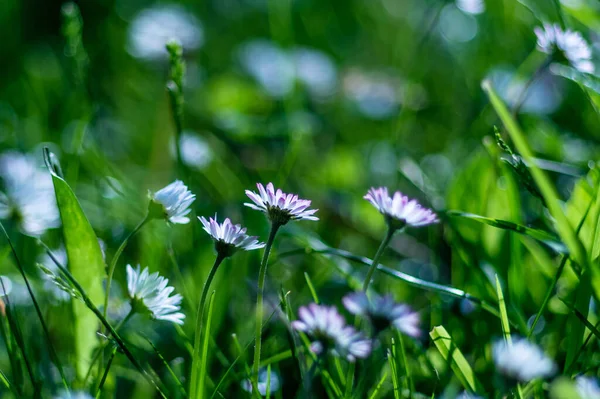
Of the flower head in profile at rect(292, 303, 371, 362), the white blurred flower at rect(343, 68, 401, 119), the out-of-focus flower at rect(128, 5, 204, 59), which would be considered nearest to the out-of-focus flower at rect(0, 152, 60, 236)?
the flower head in profile at rect(292, 303, 371, 362)

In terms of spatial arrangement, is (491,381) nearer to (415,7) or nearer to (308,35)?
(308,35)

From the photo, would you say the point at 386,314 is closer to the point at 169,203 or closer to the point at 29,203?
the point at 169,203

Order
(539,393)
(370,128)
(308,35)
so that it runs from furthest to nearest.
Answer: (308,35)
(370,128)
(539,393)

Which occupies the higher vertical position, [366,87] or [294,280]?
[366,87]

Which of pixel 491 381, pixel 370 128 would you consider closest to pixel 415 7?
pixel 370 128

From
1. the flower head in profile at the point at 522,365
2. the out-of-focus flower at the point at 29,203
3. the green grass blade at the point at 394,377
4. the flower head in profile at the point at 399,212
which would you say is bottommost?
the out-of-focus flower at the point at 29,203

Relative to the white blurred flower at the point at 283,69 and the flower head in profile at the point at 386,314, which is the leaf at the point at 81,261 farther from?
the white blurred flower at the point at 283,69

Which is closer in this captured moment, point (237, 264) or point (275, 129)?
point (237, 264)

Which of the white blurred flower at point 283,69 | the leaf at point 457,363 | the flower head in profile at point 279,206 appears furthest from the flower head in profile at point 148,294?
the white blurred flower at point 283,69

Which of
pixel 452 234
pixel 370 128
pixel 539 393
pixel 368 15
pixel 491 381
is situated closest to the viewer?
pixel 539 393
